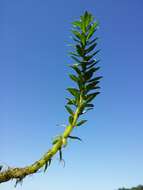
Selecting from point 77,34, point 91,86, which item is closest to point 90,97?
point 91,86

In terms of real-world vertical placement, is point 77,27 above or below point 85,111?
above

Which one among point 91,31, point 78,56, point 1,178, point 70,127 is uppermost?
point 91,31

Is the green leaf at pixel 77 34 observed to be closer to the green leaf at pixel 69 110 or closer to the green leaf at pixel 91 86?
the green leaf at pixel 91 86

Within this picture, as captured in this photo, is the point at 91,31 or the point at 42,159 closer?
the point at 42,159

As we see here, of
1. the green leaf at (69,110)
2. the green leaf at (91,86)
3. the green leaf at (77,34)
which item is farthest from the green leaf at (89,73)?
the green leaf at (77,34)

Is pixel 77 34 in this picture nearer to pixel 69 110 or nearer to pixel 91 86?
pixel 91 86

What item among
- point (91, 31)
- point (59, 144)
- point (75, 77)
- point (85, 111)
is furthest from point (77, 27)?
point (59, 144)

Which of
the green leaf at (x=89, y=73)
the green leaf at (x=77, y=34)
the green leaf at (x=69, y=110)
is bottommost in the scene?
the green leaf at (x=69, y=110)

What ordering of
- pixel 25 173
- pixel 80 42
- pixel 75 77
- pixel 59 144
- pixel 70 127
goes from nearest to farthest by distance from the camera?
pixel 25 173, pixel 59 144, pixel 70 127, pixel 75 77, pixel 80 42

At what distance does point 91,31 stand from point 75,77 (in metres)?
0.79

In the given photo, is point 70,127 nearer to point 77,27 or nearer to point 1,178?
point 1,178

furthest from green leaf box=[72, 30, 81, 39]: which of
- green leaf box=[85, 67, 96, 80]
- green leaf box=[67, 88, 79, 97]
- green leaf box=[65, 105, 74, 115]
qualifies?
green leaf box=[65, 105, 74, 115]

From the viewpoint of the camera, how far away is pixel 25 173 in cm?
333

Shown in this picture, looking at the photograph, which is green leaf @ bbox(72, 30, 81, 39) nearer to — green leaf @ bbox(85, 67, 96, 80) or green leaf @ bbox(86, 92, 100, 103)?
green leaf @ bbox(85, 67, 96, 80)
